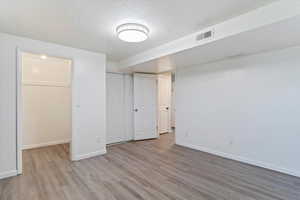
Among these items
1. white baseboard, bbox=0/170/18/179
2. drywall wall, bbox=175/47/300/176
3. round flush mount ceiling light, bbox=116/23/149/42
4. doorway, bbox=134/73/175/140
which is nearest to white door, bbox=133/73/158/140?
doorway, bbox=134/73/175/140

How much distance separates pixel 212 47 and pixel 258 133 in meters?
1.83

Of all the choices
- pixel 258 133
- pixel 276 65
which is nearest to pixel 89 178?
pixel 258 133

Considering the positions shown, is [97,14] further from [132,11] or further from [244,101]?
[244,101]

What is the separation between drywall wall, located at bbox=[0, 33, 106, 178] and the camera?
2.59m

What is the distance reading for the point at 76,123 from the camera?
10.9 feet

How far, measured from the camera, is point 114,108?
462 centimetres

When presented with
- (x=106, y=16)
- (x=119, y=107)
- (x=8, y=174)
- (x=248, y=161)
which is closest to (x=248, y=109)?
(x=248, y=161)

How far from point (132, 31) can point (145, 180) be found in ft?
7.24

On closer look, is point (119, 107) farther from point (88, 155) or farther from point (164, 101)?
point (164, 101)

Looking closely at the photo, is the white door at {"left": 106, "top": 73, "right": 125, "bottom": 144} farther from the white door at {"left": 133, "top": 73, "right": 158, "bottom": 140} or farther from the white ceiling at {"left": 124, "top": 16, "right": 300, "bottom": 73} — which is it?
the white ceiling at {"left": 124, "top": 16, "right": 300, "bottom": 73}

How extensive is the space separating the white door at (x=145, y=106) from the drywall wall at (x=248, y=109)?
1184mm

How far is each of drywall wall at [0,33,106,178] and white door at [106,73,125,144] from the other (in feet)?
2.49

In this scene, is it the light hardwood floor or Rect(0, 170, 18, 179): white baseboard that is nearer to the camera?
the light hardwood floor

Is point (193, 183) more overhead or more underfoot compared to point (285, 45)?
more underfoot
